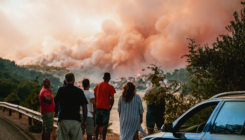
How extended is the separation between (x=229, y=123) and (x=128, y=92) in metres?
2.73

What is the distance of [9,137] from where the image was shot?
7.60 metres

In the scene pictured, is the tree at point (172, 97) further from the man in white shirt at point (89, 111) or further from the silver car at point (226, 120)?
the silver car at point (226, 120)

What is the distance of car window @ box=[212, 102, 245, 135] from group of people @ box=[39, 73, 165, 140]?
2456mm

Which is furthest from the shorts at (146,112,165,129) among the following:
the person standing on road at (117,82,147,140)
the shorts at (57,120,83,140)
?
the shorts at (57,120,83,140)

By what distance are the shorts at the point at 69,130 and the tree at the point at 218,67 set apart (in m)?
4.64

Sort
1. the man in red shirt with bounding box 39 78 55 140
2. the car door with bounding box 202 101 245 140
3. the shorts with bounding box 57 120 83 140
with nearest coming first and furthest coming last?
the car door with bounding box 202 101 245 140, the shorts with bounding box 57 120 83 140, the man in red shirt with bounding box 39 78 55 140

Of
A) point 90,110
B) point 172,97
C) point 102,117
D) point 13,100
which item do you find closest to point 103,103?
point 102,117

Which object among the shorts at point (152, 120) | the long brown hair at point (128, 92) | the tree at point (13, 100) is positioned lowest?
the shorts at point (152, 120)

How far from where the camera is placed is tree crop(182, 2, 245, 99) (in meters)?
7.70

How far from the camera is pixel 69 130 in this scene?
13.4 ft

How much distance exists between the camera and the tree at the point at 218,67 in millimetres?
7695

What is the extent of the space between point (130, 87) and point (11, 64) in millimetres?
213225

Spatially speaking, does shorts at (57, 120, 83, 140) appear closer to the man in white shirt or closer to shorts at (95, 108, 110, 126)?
the man in white shirt

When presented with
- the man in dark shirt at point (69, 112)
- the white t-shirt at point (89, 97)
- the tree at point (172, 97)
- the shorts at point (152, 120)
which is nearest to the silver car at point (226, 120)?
the man in dark shirt at point (69, 112)
